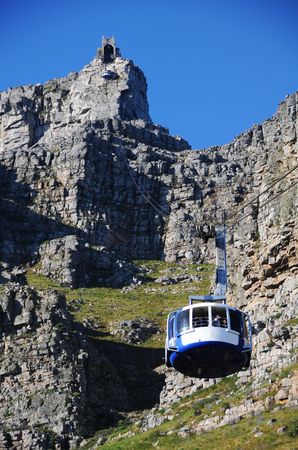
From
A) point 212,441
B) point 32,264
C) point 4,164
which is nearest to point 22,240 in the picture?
point 32,264

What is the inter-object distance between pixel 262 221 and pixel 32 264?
49775 millimetres

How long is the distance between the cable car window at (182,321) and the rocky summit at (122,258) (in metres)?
6.59

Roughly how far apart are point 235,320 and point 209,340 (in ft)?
7.28

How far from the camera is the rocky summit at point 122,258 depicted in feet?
338

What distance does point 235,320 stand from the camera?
72750 millimetres

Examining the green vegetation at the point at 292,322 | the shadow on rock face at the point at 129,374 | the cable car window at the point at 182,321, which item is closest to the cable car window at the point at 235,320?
the cable car window at the point at 182,321

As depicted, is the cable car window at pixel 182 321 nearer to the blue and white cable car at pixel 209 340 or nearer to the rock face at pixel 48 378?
the blue and white cable car at pixel 209 340

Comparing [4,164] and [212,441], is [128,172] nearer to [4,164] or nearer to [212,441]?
[4,164]

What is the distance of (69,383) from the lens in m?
109

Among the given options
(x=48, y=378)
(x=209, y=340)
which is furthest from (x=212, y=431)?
(x=48, y=378)

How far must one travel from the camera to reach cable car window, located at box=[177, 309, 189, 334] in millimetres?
72831

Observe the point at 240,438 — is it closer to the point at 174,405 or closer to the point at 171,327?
the point at 171,327

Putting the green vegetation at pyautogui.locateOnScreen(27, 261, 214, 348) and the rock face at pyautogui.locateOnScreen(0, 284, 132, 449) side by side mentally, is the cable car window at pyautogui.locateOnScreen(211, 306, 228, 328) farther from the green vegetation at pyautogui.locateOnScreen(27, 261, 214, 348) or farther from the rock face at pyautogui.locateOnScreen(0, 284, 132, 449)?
the green vegetation at pyautogui.locateOnScreen(27, 261, 214, 348)

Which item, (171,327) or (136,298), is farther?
(136,298)
